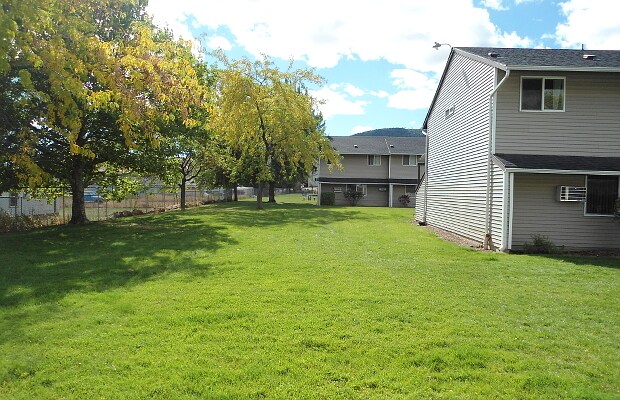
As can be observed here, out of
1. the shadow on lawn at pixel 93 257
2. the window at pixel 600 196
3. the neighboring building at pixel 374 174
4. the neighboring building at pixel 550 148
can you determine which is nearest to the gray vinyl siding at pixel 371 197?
the neighboring building at pixel 374 174

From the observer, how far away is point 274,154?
30.3 m

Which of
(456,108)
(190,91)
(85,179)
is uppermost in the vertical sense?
(456,108)

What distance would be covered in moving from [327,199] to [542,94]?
25615 mm

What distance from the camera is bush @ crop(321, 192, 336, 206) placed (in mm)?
38656

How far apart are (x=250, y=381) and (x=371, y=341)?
1.60 metres

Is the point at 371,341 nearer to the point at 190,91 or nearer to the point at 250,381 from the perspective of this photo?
the point at 250,381

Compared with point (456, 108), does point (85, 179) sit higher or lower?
lower

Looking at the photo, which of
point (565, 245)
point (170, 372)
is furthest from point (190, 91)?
point (565, 245)

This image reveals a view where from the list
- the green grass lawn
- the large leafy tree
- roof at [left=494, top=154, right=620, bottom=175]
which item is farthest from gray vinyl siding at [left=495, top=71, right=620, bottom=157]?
the large leafy tree

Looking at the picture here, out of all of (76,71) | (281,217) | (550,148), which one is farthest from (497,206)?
(281,217)

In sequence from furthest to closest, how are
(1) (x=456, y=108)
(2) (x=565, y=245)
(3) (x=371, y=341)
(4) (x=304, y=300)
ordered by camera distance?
(1) (x=456, y=108), (2) (x=565, y=245), (4) (x=304, y=300), (3) (x=371, y=341)

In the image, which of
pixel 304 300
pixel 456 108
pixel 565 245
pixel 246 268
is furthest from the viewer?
pixel 456 108

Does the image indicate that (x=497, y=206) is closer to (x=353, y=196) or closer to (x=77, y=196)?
(x=77, y=196)

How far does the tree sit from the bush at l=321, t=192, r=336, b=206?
8.17 metres
